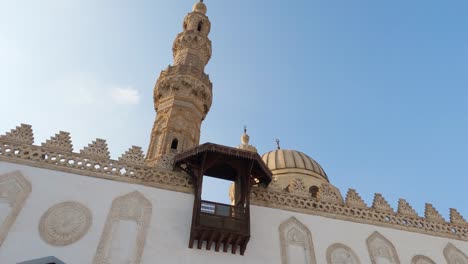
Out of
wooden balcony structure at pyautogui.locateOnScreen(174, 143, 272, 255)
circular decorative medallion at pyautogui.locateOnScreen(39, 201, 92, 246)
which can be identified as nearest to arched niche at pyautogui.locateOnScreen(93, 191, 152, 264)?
circular decorative medallion at pyautogui.locateOnScreen(39, 201, 92, 246)

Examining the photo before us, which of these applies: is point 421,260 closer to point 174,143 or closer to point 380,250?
point 380,250

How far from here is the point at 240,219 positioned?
986 cm

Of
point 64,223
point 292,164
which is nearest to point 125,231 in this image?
point 64,223

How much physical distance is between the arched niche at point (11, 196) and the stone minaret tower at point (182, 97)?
5.93 m

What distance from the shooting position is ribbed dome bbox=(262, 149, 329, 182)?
66.0ft

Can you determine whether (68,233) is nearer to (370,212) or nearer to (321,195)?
(321,195)

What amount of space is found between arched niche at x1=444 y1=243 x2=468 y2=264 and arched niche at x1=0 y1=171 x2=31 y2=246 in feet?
41.6

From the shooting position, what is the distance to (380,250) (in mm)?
11289

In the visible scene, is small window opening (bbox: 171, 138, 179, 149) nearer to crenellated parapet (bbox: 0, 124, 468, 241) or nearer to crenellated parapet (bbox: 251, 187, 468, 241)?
crenellated parapet (bbox: 0, 124, 468, 241)

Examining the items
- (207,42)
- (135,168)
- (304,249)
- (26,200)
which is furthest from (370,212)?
(207,42)

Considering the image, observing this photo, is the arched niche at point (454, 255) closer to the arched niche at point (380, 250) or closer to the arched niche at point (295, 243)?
the arched niche at point (380, 250)

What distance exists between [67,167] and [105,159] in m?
1.04

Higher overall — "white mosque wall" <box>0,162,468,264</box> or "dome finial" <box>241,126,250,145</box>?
"dome finial" <box>241,126,250,145</box>

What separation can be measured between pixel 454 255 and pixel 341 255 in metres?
4.16
